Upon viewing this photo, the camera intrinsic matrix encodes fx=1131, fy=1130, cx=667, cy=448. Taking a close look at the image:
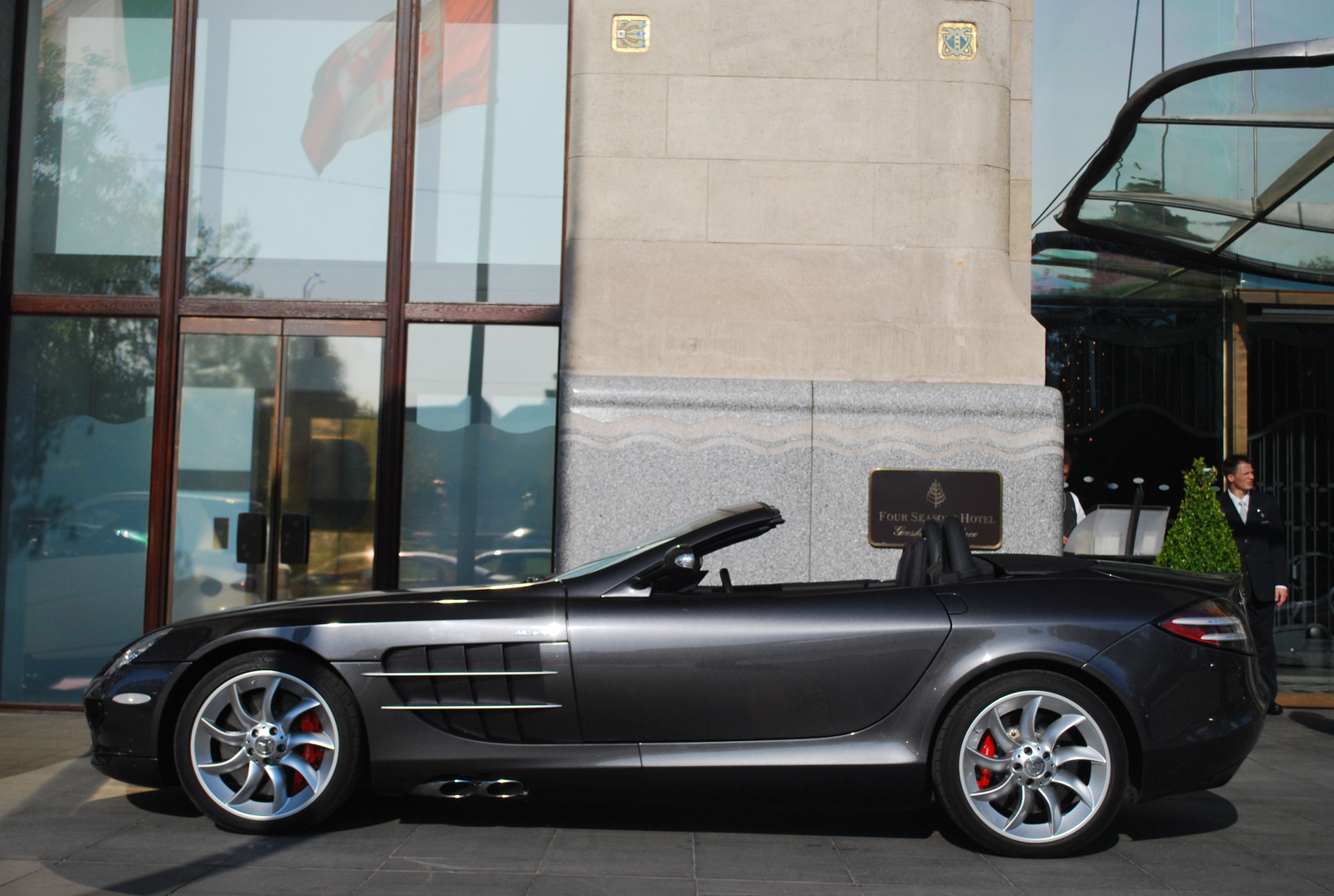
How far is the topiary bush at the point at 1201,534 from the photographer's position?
725cm

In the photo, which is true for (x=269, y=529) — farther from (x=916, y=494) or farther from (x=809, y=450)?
(x=916, y=494)

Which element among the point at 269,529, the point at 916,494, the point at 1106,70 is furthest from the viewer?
the point at 1106,70

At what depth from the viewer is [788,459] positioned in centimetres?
680

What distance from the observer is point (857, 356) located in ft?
22.9

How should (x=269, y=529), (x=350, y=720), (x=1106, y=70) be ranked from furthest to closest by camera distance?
(x=1106, y=70)
(x=269, y=529)
(x=350, y=720)

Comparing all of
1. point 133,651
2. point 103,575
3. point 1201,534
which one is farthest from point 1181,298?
point 103,575

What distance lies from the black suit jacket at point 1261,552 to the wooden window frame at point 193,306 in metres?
4.77

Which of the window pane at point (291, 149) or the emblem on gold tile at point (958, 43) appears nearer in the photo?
the emblem on gold tile at point (958, 43)

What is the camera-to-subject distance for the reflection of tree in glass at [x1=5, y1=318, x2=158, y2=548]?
744 centimetres

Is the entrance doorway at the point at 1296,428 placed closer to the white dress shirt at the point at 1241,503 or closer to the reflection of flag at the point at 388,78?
the white dress shirt at the point at 1241,503

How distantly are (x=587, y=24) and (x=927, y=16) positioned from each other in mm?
2160

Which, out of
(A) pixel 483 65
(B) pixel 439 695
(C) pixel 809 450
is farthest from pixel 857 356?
(B) pixel 439 695

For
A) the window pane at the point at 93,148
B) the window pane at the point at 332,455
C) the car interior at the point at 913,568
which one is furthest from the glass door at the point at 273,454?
the car interior at the point at 913,568

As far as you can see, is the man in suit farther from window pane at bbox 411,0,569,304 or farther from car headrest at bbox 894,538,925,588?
window pane at bbox 411,0,569,304
